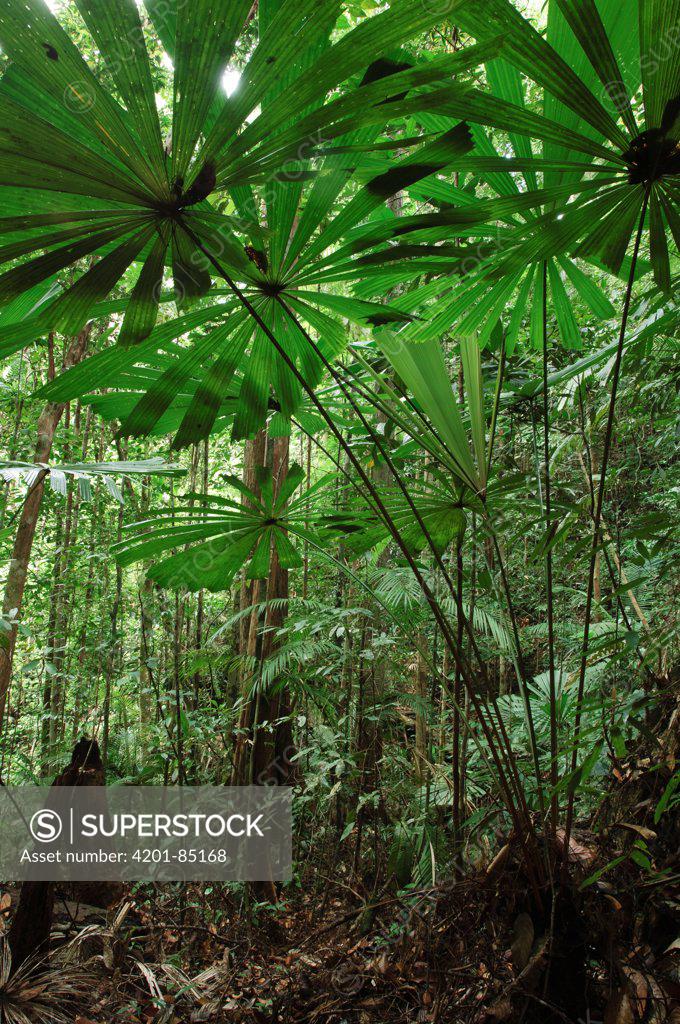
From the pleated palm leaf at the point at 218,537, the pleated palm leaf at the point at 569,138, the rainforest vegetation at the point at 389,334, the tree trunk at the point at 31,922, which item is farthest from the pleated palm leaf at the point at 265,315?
the tree trunk at the point at 31,922

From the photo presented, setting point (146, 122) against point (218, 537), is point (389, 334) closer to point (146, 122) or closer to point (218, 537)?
point (146, 122)

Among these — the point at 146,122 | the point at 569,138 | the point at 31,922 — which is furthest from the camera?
the point at 31,922

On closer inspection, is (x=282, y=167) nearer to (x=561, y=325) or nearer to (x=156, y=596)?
(x=561, y=325)

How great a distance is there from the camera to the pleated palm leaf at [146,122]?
863mm

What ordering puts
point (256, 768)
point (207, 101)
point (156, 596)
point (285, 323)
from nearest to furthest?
point (207, 101)
point (285, 323)
point (256, 768)
point (156, 596)

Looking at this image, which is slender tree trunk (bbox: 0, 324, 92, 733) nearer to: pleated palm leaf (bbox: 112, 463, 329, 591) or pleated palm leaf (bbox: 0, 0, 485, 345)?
pleated palm leaf (bbox: 112, 463, 329, 591)

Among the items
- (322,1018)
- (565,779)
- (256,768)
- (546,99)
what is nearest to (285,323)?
(546,99)

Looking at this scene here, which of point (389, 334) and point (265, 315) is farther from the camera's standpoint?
point (265, 315)

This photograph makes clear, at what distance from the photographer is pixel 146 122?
37.7 inches

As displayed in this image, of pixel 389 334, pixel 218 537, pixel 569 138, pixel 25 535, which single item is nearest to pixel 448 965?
pixel 218 537

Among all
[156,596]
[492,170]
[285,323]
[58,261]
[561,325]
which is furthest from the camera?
[156,596]

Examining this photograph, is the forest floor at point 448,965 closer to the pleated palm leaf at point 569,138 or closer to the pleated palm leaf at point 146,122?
the pleated palm leaf at point 569,138

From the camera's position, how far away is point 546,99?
1.21 metres

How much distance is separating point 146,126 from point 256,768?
12.8 feet
